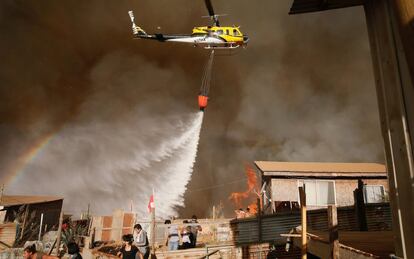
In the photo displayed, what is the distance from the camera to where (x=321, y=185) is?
71.5ft

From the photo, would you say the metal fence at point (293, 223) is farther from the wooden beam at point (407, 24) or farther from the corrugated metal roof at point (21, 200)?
the corrugated metal roof at point (21, 200)

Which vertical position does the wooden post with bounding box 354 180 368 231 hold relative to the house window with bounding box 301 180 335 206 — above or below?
below

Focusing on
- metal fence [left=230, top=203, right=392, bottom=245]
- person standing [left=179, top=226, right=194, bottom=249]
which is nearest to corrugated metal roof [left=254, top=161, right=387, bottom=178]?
metal fence [left=230, top=203, right=392, bottom=245]

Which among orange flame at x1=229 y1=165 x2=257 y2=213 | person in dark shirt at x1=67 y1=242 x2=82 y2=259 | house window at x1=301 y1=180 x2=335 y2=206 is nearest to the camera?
person in dark shirt at x1=67 y1=242 x2=82 y2=259

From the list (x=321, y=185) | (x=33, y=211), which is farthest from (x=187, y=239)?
(x=33, y=211)

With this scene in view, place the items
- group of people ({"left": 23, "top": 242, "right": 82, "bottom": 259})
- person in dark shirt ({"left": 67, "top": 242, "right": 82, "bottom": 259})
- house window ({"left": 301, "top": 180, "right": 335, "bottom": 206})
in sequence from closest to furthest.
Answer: group of people ({"left": 23, "top": 242, "right": 82, "bottom": 259}), person in dark shirt ({"left": 67, "top": 242, "right": 82, "bottom": 259}), house window ({"left": 301, "top": 180, "right": 335, "bottom": 206})

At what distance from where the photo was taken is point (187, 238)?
1415 centimetres

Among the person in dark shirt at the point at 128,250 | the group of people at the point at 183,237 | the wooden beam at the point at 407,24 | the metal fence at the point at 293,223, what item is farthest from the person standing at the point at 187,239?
the wooden beam at the point at 407,24

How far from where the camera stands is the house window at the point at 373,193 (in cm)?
2128

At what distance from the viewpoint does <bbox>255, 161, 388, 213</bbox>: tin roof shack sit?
70.1 ft

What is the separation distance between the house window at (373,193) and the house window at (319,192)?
2.15 m

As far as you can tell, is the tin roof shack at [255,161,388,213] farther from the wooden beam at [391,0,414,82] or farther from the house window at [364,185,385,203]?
the wooden beam at [391,0,414,82]

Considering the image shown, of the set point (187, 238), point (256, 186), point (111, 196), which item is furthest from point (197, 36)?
point (111, 196)

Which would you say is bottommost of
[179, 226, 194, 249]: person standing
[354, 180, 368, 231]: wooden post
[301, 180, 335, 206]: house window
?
[179, 226, 194, 249]: person standing
